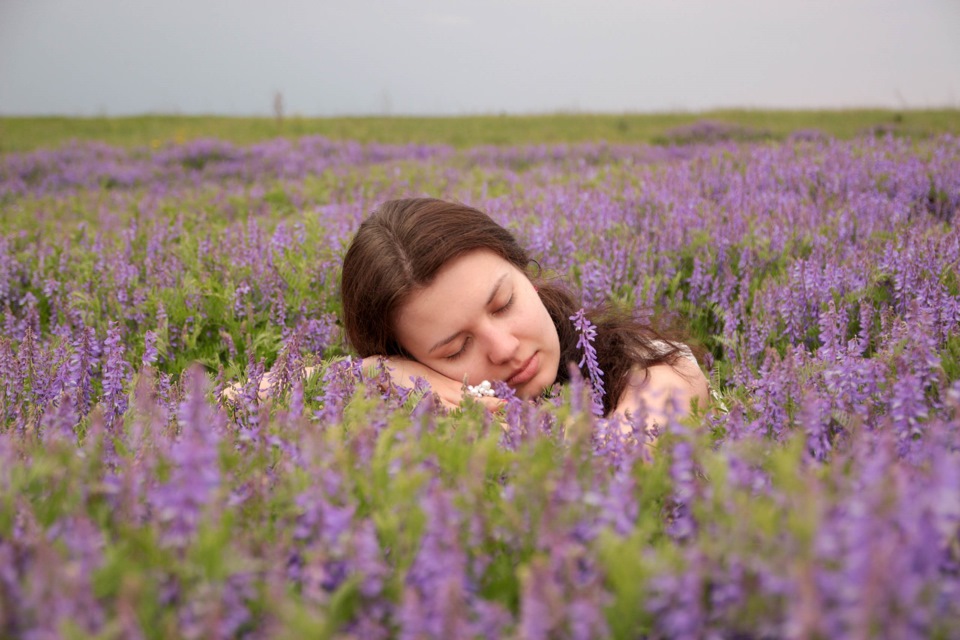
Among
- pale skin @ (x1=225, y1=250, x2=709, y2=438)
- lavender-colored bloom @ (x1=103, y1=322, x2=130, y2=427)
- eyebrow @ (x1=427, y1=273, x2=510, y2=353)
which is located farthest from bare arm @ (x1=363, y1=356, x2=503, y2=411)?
lavender-colored bloom @ (x1=103, y1=322, x2=130, y2=427)

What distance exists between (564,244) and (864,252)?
2.12m

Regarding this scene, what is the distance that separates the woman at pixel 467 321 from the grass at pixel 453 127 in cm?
1245

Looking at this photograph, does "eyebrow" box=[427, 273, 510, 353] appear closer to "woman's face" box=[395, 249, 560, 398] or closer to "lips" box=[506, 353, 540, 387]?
"woman's face" box=[395, 249, 560, 398]

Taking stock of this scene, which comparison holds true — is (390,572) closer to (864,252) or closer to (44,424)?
(44,424)

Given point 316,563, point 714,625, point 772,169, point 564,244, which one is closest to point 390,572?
point 316,563

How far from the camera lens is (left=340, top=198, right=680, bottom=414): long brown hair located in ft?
12.4

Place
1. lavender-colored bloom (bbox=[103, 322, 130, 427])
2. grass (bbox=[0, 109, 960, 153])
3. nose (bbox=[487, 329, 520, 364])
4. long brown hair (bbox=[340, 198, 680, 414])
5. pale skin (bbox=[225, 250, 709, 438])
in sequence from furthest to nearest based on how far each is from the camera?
grass (bbox=[0, 109, 960, 153]) < long brown hair (bbox=[340, 198, 680, 414]) < pale skin (bbox=[225, 250, 709, 438]) < nose (bbox=[487, 329, 520, 364]) < lavender-colored bloom (bbox=[103, 322, 130, 427])

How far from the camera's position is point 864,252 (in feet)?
15.5

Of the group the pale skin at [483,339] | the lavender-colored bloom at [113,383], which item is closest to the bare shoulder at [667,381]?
the pale skin at [483,339]

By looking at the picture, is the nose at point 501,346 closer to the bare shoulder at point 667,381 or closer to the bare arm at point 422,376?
the bare arm at point 422,376

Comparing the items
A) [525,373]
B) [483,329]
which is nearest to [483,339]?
[483,329]

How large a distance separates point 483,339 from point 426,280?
1.53 feet

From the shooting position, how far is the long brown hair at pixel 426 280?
3.77 metres

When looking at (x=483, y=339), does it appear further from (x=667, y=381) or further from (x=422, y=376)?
(x=667, y=381)
